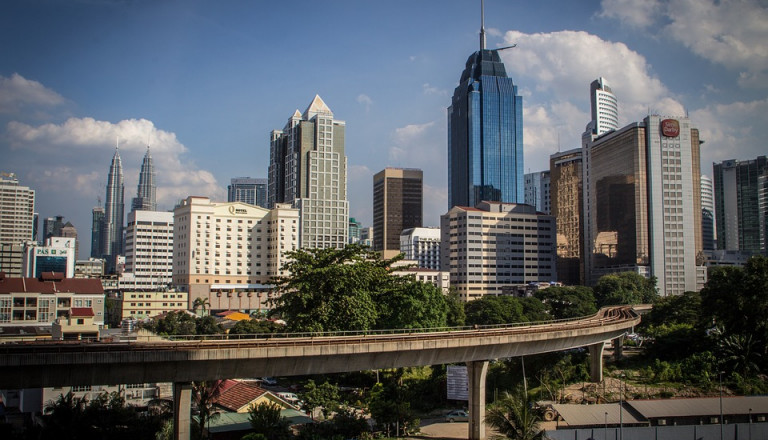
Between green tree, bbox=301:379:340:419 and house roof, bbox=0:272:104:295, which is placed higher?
house roof, bbox=0:272:104:295

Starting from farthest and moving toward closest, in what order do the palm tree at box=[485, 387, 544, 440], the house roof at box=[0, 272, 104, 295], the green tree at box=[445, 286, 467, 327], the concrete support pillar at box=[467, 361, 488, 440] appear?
the green tree at box=[445, 286, 467, 327] < the house roof at box=[0, 272, 104, 295] < the concrete support pillar at box=[467, 361, 488, 440] < the palm tree at box=[485, 387, 544, 440]

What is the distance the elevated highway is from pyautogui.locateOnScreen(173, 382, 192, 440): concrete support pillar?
6 centimetres

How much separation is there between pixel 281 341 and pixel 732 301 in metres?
49.7

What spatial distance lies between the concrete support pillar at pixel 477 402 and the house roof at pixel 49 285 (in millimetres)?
58630

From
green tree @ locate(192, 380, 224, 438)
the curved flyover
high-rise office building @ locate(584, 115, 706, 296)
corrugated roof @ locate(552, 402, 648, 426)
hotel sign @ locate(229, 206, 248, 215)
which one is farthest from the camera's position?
hotel sign @ locate(229, 206, 248, 215)

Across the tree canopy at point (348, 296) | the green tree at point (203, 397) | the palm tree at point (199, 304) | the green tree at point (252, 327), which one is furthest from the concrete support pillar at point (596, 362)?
the palm tree at point (199, 304)

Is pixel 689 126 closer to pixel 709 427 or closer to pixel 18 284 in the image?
pixel 709 427

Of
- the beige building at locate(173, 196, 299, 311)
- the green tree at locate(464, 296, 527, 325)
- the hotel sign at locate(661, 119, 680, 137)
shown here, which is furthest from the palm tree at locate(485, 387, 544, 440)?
the hotel sign at locate(661, 119, 680, 137)

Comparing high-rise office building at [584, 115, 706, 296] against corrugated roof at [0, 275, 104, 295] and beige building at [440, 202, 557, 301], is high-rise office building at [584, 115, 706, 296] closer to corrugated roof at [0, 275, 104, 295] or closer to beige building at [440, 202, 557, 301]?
beige building at [440, 202, 557, 301]

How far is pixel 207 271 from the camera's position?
16538cm

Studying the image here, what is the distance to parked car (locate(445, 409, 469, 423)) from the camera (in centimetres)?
5538

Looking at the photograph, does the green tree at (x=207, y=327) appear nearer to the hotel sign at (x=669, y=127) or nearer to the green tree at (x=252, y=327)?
the green tree at (x=252, y=327)

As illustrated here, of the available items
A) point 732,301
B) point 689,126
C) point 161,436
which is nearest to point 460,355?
point 161,436

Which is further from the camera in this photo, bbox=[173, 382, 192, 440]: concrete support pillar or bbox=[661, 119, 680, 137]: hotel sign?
bbox=[661, 119, 680, 137]: hotel sign
